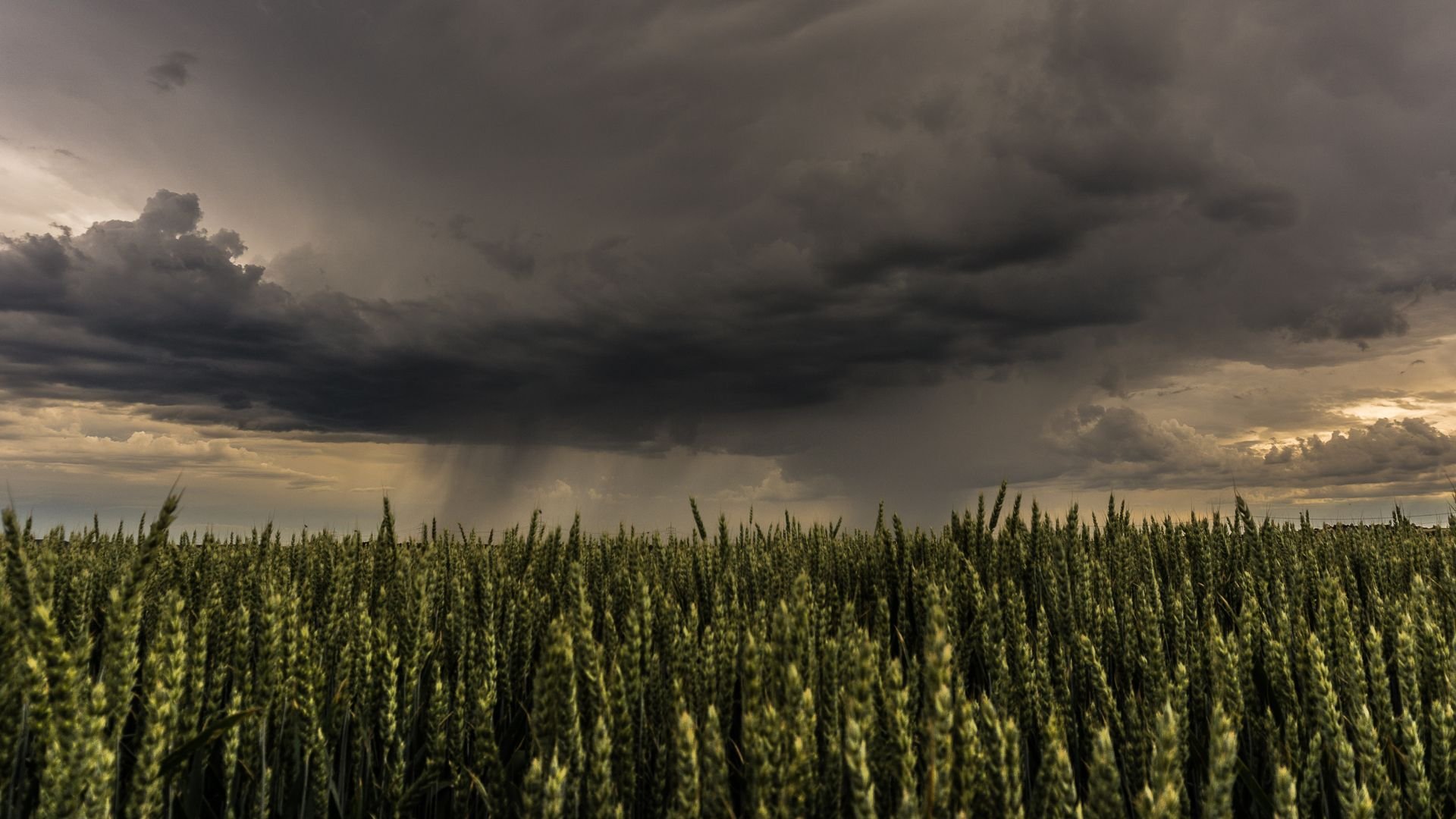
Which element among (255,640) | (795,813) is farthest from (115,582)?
(795,813)

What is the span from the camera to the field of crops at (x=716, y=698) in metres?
1.54

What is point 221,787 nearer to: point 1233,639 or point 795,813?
point 795,813

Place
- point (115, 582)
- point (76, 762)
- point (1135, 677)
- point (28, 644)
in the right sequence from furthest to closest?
1. point (115, 582)
2. point (1135, 677)
3. point (28, 644)
4. point (76, 762)

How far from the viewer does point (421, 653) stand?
107 inches

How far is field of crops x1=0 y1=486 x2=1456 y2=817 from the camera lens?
5.05 ft

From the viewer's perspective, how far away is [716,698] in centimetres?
229

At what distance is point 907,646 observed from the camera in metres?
3.95

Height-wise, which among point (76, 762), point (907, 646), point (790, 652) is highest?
point (790, 652)

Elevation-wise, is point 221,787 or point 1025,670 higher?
point 1025,670

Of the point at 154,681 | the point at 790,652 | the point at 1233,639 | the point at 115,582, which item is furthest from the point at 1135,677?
the point at 115,582

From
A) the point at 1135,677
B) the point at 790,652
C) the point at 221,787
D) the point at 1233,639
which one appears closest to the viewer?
the point at 790,652

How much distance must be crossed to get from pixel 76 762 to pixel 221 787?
1.48m

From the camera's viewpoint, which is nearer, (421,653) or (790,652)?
(790,652)

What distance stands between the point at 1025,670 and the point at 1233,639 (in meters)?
0.66
